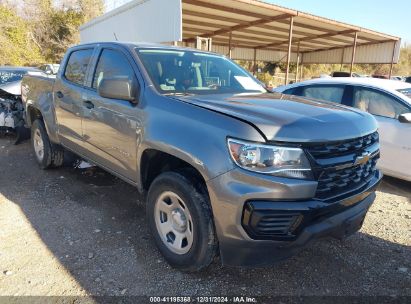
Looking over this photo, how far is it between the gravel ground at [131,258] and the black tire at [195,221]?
0.18m

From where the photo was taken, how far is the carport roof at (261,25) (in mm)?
12734

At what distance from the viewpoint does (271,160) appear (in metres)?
2.27

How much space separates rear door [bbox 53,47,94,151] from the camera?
4129mm

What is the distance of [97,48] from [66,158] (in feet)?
6.89

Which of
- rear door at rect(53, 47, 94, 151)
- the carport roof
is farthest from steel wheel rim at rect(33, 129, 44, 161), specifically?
the carport roof

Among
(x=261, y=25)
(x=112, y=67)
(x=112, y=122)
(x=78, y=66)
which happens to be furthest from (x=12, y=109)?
(x=261, y=25)

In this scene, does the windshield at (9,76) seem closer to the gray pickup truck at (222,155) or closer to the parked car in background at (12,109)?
the parked car in background at (12,109)

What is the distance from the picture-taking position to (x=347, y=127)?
2586mm

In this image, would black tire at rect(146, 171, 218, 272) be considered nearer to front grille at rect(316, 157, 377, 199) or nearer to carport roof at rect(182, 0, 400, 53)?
front grille at rect(316, 157, 377, 199)

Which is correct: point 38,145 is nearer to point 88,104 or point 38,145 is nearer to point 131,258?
point 88,104

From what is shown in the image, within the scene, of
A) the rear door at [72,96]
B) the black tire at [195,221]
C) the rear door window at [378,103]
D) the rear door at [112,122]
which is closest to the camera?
the black tire at [195,221]

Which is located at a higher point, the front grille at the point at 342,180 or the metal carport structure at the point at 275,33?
the metal carport structure at the point at 275,33

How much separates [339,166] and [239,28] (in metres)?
15.3

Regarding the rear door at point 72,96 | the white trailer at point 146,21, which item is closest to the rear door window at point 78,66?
the rear door at point 72,96
